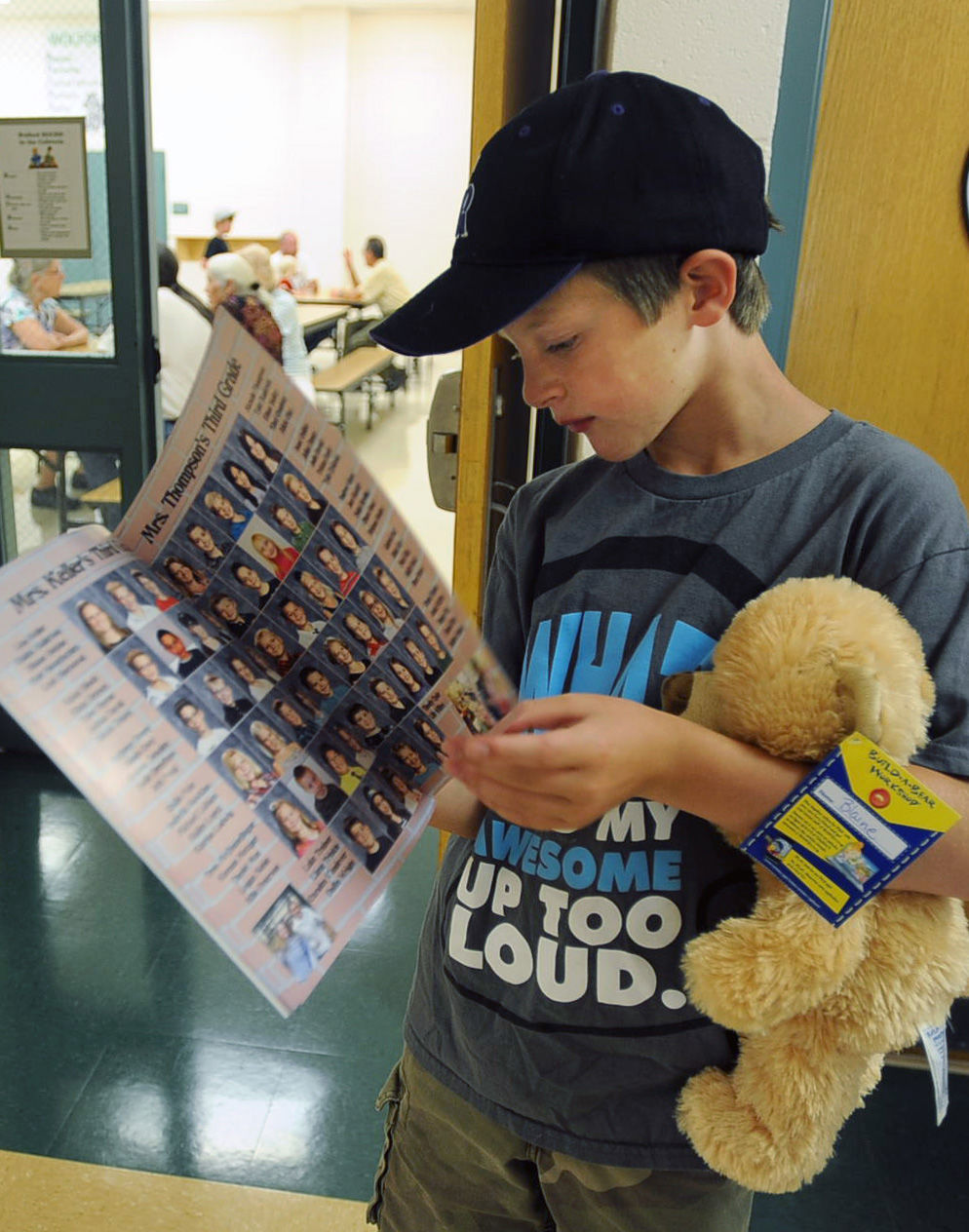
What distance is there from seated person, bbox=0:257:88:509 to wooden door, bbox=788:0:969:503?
2.12 m

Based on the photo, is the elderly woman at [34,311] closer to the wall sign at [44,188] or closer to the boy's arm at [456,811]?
the wall sign at [44,188]

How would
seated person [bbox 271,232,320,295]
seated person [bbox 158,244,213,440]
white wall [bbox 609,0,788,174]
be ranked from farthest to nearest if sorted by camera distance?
1. seated person [bbox 271,232,320,295]
2. seated person [bbox 158,244,213,440]
3. white wall [bbox 609,0,788,174]

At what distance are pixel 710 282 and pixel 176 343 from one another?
2637mm

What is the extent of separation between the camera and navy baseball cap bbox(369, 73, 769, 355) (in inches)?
26.3

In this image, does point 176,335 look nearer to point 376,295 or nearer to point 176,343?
point 176,343

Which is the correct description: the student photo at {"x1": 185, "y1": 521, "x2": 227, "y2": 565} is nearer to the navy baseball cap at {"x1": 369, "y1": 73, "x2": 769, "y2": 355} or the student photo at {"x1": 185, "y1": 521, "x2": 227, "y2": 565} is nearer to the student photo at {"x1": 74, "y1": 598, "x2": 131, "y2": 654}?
the student photo at {"x1": 74, "y1": 598, "x2": 131, "y2": 654}

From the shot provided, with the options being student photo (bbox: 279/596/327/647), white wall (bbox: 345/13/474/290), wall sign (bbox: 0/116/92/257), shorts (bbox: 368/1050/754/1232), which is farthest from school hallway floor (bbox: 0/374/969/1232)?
white wall (bbox: 345/13/474/290)

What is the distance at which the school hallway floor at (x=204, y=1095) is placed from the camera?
1.71 meters

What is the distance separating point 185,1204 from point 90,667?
139 cm

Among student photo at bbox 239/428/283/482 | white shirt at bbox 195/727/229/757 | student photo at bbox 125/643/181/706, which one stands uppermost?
student photo at bbox 239/428/283/482

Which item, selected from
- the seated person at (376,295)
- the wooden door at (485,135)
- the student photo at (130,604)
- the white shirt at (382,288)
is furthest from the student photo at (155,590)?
the white shirt at (382,288)

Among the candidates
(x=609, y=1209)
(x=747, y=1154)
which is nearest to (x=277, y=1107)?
(x=609, y=1209)

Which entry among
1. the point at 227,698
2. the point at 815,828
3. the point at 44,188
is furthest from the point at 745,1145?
the point at 44,188

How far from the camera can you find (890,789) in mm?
636
